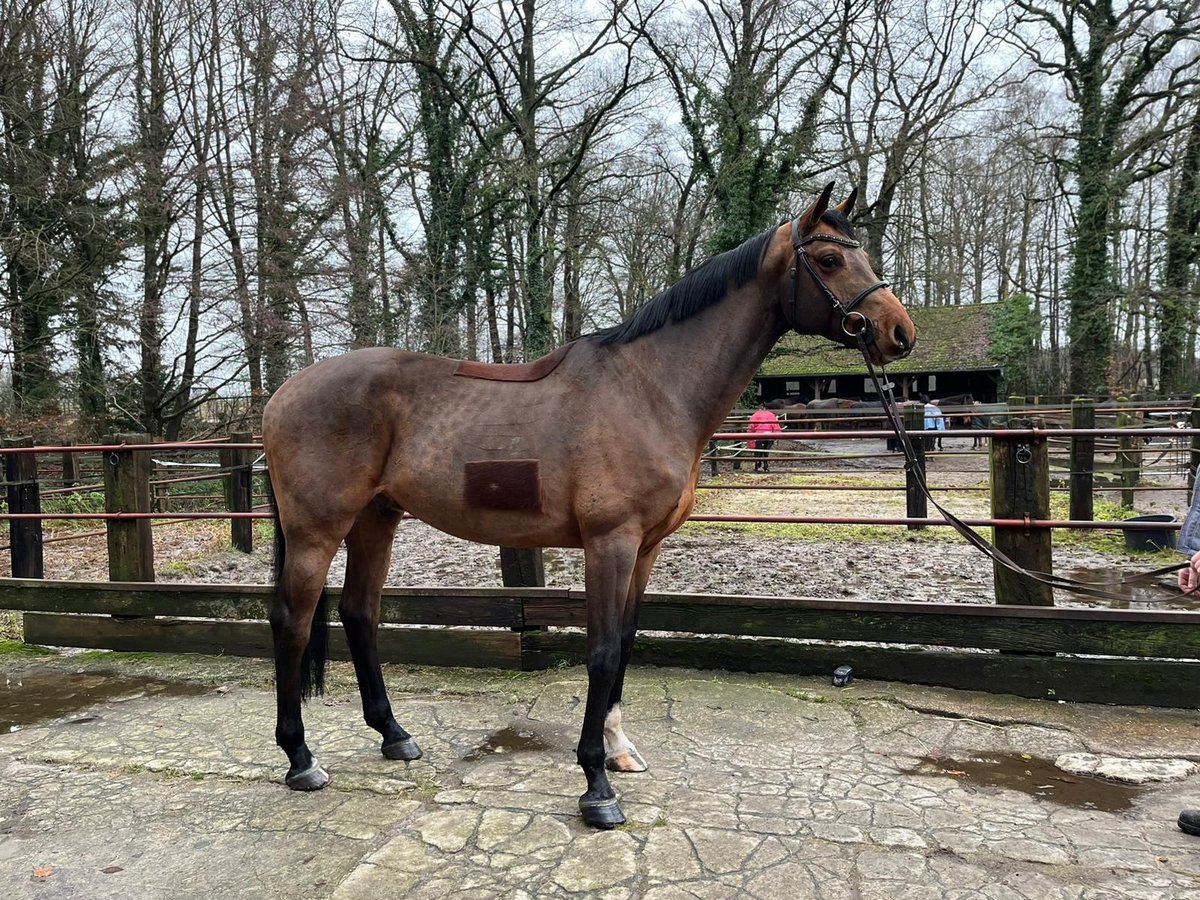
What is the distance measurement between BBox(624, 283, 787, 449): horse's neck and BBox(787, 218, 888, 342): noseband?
0.38 ft

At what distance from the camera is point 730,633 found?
3895 mm

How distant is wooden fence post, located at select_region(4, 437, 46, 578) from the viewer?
597cm

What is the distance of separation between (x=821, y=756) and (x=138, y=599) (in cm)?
405

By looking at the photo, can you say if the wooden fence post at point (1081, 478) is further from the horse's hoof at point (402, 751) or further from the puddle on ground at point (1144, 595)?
the horse's hoof at point (402, 751)

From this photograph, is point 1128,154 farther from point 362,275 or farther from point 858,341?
point 858,341

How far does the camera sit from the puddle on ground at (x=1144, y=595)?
2.69m

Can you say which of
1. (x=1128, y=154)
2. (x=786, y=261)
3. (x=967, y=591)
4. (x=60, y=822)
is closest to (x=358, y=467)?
(x=60, y=822)

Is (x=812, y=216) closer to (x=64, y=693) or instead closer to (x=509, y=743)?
(x=509, y=743)

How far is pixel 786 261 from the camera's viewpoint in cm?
274

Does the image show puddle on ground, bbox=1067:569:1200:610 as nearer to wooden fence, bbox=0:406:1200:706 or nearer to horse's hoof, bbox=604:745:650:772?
wooden fence, bbox=0:406:1200:706

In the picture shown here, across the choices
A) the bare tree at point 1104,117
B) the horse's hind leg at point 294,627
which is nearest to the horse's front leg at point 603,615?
the horse's hind leg at point 294,627

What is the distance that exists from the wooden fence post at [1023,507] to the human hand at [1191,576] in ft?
4.38

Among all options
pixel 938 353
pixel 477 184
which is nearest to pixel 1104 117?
pixel 938 353

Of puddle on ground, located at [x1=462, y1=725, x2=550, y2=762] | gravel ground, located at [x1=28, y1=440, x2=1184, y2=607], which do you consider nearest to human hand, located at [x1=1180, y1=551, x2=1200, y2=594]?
puddle on ground, located at [x1=462, y1=725, x2=550, y2=762]
